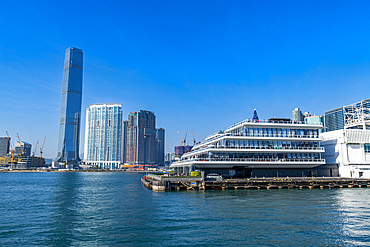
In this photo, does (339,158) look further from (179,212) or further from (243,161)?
(179,212)

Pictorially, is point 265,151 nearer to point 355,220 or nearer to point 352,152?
point 352,152

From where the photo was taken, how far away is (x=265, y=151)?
8900 centimetres

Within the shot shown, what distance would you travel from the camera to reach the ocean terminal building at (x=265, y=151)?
287 feet

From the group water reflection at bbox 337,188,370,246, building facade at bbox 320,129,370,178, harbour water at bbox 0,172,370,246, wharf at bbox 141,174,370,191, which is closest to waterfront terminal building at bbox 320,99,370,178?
building facade at bbox 320,129,370,178

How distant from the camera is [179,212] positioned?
140 ft

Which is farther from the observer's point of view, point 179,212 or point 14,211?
point 14,211

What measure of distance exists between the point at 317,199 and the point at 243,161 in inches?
1296

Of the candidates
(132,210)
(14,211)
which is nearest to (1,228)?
(14,211)

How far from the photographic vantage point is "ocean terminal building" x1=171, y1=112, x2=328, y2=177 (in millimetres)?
87375

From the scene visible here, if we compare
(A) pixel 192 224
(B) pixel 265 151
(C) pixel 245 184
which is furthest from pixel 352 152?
(A) pixel 192 224

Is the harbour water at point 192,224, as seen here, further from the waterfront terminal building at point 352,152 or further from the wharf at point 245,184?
the waterfront terminal building at point 352,152

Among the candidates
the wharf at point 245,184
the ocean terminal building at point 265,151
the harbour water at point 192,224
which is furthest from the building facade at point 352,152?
the harbour water at point 192,224

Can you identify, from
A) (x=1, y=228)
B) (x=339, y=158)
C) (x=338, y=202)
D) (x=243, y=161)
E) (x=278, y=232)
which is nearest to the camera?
(x=278, y=232)

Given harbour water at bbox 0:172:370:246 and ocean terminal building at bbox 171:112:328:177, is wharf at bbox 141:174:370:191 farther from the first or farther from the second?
harbour water at bbox 0:172:370:246
